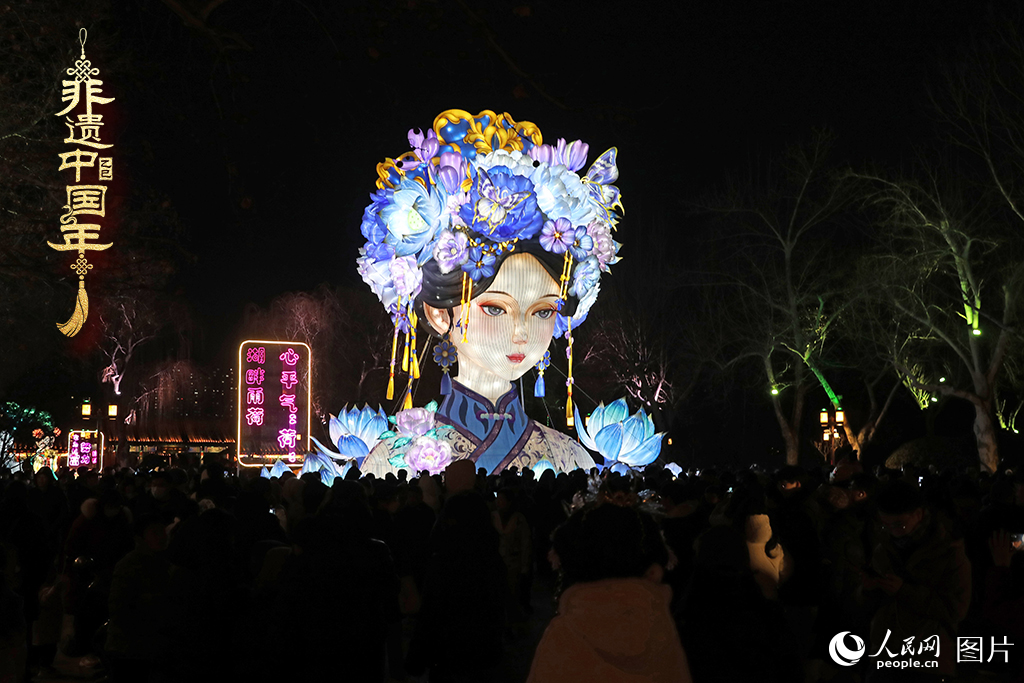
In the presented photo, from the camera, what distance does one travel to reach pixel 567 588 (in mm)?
3580

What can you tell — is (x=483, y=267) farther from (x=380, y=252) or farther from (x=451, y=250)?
(x=380, y=252)

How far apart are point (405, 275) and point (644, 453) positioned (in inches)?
204

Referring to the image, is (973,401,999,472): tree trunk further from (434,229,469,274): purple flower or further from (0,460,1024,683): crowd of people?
(0,460,1024,683): crowd of people

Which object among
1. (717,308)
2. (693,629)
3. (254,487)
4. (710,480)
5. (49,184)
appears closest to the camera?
(693,629)

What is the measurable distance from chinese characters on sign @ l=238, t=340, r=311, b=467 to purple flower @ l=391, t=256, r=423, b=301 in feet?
19.1

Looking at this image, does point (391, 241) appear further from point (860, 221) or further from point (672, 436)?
point (672, 436)

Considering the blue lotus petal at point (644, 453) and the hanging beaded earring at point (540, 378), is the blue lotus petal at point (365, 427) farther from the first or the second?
the blue lotus petal at point (644, 453)

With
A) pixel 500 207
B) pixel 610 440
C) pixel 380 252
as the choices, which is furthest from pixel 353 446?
pixel 500 207

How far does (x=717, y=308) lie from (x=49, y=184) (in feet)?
89.7

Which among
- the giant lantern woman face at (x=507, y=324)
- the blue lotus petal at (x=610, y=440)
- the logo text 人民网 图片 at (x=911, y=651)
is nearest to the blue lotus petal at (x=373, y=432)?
the giant lantern woman face at (x=507, y=324)

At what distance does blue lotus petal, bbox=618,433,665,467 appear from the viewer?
18.0 m

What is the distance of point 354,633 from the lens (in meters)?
4.80

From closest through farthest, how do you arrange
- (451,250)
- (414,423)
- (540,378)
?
(451,250) < (414,423) < (540,378)

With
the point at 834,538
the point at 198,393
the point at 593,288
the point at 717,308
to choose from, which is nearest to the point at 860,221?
the point at 717,308
